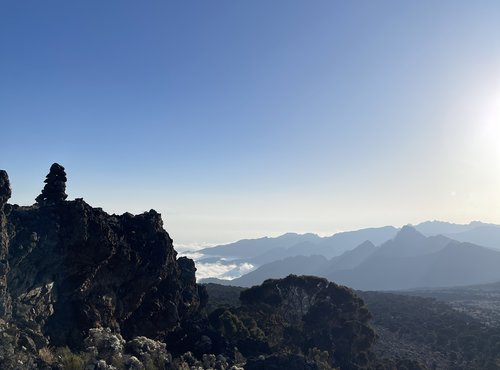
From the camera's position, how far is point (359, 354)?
49031mm

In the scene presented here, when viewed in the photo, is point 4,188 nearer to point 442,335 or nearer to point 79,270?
point 79,270

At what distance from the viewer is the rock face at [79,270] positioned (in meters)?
24.6

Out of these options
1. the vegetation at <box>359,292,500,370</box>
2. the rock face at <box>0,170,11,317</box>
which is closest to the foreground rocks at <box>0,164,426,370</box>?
the rock face at <box>0,170,11,317</box>

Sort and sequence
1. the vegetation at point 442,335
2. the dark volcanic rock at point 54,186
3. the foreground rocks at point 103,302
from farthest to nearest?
the vegetation at point 442,335 < the dark volcanic rock at point 54,186 < the foreground rocks at point 103,302

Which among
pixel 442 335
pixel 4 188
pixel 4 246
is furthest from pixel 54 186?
pixel 442 335

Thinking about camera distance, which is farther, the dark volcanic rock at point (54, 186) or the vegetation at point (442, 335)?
the vegetation at point (442, 335)

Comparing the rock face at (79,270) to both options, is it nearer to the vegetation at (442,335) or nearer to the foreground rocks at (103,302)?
the foreground rocks at (103,302)

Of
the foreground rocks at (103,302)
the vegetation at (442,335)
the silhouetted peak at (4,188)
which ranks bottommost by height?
the vegetation at (442,335)

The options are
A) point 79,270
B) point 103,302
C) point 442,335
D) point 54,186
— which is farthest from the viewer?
point 442,335

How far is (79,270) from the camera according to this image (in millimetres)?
28156

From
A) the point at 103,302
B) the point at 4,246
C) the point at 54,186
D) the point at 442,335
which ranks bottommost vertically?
the point at 442,335

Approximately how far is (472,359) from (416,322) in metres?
25.8

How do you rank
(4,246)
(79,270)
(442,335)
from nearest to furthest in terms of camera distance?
(4,246), (79,270), (442,335)

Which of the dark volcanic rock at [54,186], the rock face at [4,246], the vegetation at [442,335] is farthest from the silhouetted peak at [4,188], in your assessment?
the vegetation at [442,335]
